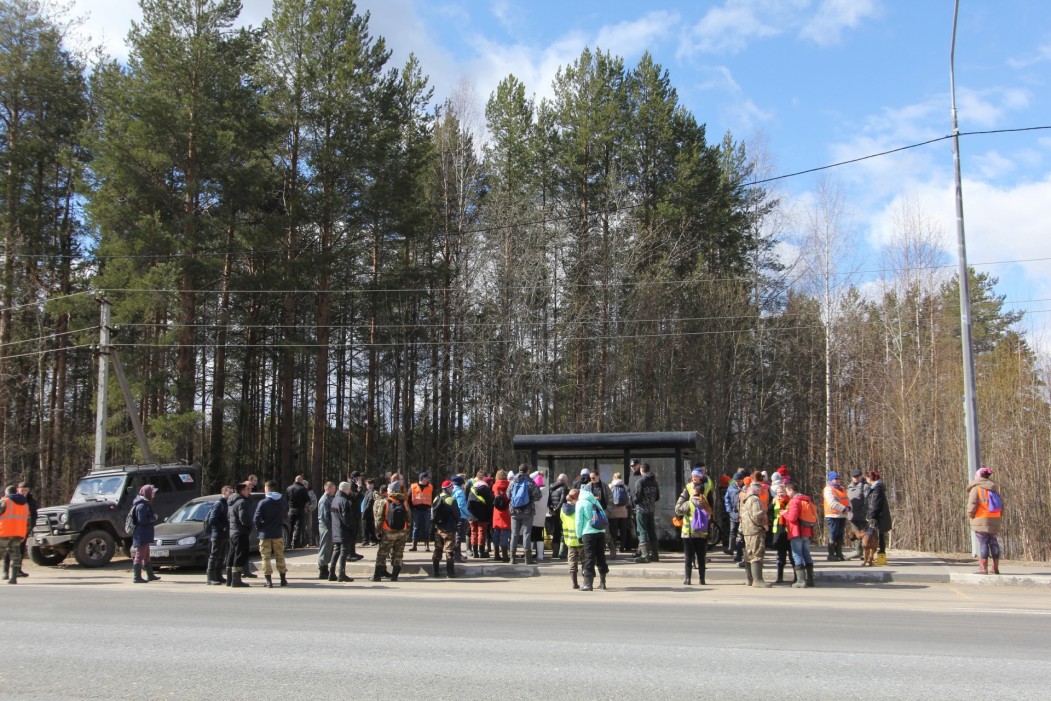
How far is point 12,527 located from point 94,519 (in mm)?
2359

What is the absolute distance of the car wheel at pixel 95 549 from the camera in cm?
1807

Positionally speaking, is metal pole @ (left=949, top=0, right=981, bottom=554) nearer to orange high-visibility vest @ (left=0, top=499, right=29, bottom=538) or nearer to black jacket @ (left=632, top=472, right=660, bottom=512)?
black jacket @ (left=632, top=472, right=660, bottom=512)

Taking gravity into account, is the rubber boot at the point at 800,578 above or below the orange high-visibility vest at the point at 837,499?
below

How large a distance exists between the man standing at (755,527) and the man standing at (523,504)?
4228 mm

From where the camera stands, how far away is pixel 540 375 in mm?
32719

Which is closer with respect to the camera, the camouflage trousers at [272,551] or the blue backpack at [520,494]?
the camouflage trousers at [272,551]

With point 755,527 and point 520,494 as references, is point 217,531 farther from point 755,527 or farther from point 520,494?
point 755,527

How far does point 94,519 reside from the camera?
18.2 metres

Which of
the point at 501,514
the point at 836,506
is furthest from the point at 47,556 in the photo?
the point at 836,506

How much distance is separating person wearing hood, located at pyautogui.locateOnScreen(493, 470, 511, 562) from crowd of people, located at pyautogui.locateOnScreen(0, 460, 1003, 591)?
0.03m

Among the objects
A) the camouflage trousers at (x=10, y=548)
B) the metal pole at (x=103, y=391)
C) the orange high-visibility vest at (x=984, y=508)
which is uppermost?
the metal pole at (x=103, y=391)

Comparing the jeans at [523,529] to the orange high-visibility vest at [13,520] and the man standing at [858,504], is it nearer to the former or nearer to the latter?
the man standing at [858,504]

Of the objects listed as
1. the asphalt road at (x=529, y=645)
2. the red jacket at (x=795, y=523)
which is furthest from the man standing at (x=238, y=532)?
the red jacket at (x=795, y=523)

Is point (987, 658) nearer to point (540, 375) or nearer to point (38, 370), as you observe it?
point (540, 375)
